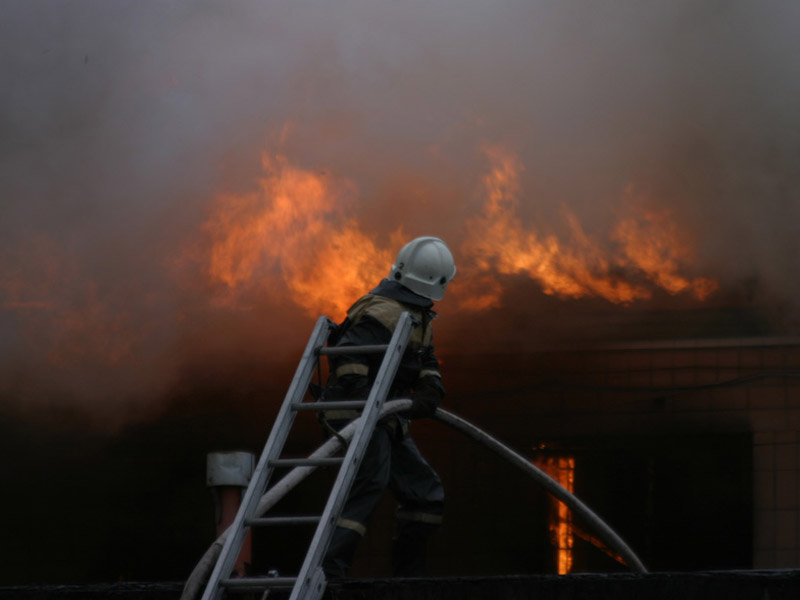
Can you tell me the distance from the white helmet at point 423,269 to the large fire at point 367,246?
2788mm

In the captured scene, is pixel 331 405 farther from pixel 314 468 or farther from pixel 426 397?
pixel 426 397

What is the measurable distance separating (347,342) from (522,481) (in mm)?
4078

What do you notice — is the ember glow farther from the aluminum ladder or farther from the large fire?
the aluminum ladder

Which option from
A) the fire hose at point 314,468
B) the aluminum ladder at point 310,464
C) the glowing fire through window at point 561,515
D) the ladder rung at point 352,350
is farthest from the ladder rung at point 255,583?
the glowing fire through window at point 561,515

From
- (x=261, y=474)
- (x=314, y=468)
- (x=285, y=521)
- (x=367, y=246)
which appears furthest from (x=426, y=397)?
(x=367, y=246)

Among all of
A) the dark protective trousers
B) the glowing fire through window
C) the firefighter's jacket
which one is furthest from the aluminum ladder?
the glowing fire through window

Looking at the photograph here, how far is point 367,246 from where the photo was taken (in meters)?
8.15

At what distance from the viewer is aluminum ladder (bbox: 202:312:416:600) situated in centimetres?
384

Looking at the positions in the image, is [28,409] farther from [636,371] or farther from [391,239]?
[636,371]

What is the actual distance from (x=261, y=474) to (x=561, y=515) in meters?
4.91

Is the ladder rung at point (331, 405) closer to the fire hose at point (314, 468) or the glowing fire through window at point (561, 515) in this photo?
the fire hose at point (314, 468)

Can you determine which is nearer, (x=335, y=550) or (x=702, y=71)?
(x=335, y=550)

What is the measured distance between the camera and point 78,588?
4.04 meters

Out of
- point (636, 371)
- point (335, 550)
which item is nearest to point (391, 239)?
point (636, 371)
